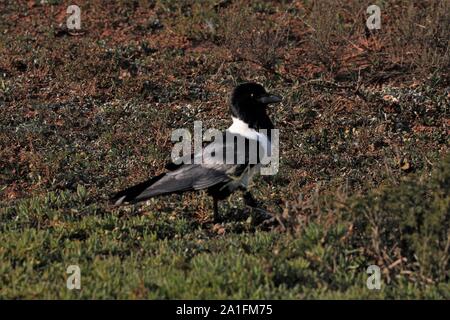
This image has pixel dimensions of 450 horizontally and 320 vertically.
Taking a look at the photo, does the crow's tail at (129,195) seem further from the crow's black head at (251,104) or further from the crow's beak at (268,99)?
the crow's beak at (268,99)

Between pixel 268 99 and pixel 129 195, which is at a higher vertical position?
pixel 268 99

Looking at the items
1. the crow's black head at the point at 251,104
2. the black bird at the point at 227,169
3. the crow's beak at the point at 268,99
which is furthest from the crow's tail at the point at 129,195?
the crow's beak at the point at 268,99

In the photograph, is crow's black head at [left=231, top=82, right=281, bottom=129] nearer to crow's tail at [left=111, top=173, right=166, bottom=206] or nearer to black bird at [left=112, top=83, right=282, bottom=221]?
black bird at [left=112, top=83, right=282, bottom=221]

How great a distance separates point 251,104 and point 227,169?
2.81ft

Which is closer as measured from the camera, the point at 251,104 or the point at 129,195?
the point at 129,195

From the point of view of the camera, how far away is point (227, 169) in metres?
8.29

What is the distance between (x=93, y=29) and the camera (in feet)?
44.8

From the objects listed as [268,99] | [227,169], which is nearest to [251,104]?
[268,99]

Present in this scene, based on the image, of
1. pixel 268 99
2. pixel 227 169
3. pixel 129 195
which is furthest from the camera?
pixel 268 99

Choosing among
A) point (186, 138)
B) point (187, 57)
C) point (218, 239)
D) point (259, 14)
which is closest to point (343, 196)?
point (218, 239)

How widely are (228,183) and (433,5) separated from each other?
566 cm

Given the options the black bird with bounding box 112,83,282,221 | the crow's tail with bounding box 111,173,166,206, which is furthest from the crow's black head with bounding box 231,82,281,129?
the crow's tail with bounding box 111,173,166,206

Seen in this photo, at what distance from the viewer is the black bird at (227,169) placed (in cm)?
807

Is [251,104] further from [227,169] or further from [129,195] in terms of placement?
[129,195]
